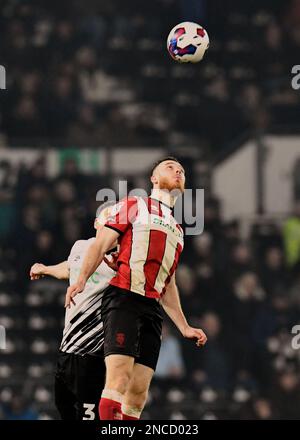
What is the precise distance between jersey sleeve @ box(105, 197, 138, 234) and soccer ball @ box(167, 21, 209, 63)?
254 cm

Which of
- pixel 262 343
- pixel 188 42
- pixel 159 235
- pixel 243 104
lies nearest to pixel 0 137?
pixel 243 104

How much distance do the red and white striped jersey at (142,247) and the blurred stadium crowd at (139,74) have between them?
1035 cm

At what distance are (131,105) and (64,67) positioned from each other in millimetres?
1208

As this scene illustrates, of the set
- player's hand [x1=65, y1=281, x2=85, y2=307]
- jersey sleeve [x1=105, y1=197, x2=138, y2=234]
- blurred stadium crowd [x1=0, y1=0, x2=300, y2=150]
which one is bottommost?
player's hand [x1=65, y1=281, x2=85, y2=307]

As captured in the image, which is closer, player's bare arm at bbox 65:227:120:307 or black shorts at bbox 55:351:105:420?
player's bare arm at bbox 65:227:120:307

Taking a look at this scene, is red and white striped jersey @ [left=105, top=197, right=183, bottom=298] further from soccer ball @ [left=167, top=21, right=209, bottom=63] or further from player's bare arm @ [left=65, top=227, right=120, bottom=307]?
soccer ball @ [left=167, top=21, right=209, bottom=63]

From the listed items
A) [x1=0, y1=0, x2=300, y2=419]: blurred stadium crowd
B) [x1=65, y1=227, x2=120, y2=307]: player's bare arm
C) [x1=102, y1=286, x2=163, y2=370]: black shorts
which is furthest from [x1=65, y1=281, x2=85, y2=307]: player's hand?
[x1=0, y1=0, x2=300, y2=419]: blurred stadium crowd

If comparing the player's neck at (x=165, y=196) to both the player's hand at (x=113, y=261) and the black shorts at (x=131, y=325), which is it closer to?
the player's hand at (x=113, y=261)

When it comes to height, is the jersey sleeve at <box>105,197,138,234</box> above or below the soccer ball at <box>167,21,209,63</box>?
below

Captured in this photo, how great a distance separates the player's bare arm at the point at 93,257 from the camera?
30.8 feet

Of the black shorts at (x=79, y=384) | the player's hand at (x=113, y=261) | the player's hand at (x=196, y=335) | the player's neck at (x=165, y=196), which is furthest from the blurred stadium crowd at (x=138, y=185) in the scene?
the player's neck at (x=165, y=196)

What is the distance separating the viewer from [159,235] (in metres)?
9.77

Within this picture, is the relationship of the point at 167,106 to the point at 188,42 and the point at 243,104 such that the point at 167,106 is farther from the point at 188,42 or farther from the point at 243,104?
the point at 188,42

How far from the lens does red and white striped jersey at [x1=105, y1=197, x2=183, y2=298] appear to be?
963 cm
